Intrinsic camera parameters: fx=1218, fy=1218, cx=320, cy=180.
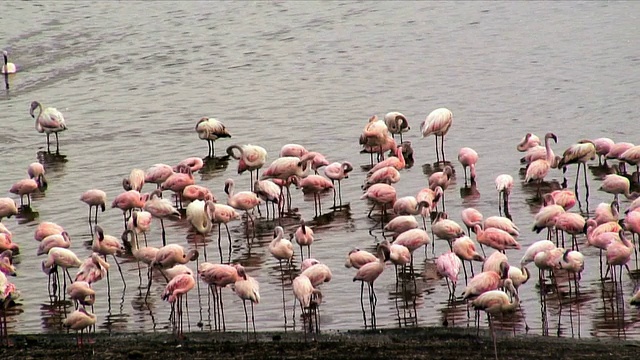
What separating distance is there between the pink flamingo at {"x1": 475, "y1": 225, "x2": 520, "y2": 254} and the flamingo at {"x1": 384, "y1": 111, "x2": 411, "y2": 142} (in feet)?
20.1

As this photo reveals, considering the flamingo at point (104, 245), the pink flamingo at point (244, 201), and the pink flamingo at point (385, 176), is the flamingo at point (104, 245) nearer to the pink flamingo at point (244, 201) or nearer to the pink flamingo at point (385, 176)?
the pink flamingo at point (244, 201)

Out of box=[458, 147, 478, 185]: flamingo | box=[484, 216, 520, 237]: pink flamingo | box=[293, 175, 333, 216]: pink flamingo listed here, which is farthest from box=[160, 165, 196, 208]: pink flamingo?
box=[484, 216, 520, 237]: pink flamingo

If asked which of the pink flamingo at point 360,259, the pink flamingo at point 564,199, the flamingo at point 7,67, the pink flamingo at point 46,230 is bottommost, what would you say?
the pink flamingo at point 360,259

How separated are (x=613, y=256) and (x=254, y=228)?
190 inches

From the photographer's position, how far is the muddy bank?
9.74 meters

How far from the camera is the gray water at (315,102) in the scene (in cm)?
1192

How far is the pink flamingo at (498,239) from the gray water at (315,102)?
0.53 m

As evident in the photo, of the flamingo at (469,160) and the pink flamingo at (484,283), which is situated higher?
the flamingo at (469,160)

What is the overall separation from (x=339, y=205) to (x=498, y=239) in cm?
386

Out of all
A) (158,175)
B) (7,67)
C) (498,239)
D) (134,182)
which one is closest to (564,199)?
(498,239)

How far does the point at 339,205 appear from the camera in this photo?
1554 centimetres

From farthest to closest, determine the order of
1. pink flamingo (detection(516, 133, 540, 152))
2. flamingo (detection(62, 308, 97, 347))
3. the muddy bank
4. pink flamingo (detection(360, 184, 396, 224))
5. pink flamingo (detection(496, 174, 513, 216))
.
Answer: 1. pink flamingo (detection(516, 133, 540, 152))
2. pink flamingo (detection(496, 174, 513, 216))
3. pink flamingo (detection(360, 184, 396, 224))
4. flamingo (detection(62, 308, 97, 347))
5. the muddy bank

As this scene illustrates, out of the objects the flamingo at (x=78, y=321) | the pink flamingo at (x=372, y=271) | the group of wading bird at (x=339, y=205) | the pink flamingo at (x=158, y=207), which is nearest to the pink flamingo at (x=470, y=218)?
the group of wading bird at (x=339, y=205)

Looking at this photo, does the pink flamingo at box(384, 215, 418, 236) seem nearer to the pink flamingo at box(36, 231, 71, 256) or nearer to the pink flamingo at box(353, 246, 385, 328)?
the pink flamingo at box(353, 246, 385, 328)
